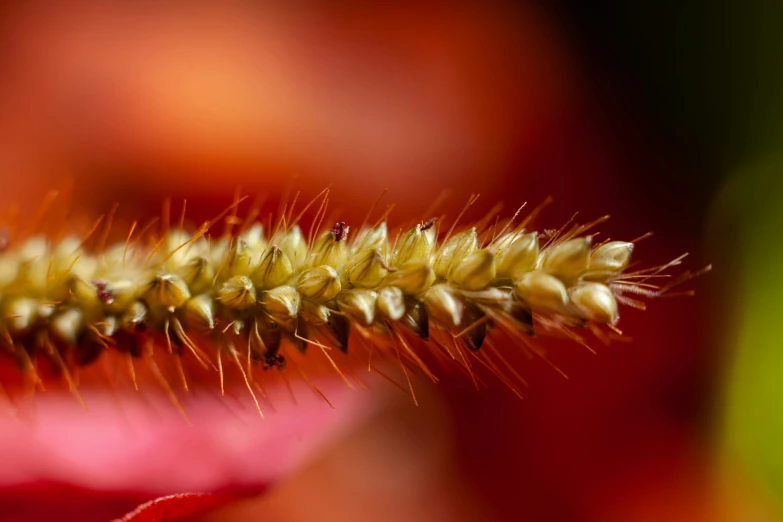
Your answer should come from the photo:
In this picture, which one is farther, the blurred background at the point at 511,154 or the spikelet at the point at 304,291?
the blurred background at the point at 511,154

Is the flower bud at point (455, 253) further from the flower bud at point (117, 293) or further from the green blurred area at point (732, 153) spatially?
the green blurred area at point (732, 153)

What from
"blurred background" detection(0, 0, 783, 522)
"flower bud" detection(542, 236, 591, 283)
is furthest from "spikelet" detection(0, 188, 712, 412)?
"blurred background" detection(0, 0, 783, 522)

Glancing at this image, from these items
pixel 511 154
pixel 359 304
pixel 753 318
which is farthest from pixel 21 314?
pixel 753 318

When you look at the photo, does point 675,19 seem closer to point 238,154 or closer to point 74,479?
point 238,154

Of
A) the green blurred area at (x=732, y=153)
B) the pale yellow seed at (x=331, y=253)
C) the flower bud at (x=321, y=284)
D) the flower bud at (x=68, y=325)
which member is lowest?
the flower bud at (x=68, y=325)

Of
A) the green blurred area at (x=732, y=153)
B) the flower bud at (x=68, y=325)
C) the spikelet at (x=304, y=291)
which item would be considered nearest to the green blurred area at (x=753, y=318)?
the green blurred area at (x=732, y=153)

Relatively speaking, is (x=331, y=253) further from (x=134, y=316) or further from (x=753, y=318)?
(x=753, y=318)

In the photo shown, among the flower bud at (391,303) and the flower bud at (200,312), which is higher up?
the flower bud at (391,303)
